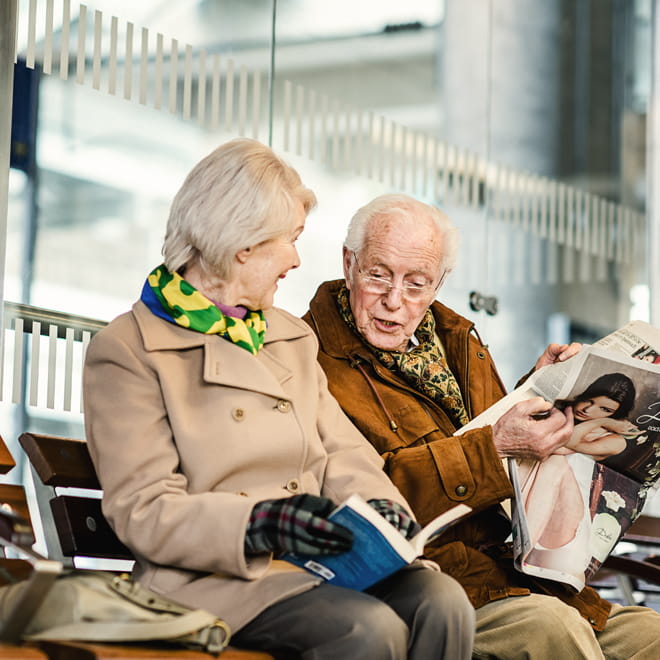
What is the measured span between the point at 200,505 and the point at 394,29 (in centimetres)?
324

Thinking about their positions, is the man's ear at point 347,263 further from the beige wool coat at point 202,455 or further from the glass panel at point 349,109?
the glass panel at point 349,109

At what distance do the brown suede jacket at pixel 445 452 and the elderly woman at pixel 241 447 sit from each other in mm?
138

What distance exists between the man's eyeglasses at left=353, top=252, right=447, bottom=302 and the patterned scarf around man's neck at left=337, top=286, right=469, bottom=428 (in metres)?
0.08

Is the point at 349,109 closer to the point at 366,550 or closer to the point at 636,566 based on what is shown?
the point at 636,566

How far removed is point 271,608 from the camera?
204 cm

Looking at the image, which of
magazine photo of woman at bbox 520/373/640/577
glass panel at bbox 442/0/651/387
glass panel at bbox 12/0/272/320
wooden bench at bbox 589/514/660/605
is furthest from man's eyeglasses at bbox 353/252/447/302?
glass panel at bbox 442/0/651/387

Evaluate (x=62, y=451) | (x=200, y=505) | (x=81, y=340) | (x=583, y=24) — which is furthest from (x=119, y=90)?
(x=583, y=24)

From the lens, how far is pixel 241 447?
85.7 inches

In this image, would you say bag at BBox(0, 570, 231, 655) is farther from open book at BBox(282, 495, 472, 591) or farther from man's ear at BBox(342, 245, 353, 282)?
man's ear at BBox(342, 245, 353, 282)

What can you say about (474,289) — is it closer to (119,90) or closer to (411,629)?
(119,90)

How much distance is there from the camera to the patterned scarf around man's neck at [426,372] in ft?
9.34

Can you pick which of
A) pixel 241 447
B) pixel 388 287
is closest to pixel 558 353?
pixel 388 287

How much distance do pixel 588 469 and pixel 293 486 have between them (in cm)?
76

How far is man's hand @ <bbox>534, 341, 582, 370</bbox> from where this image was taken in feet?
9.64
